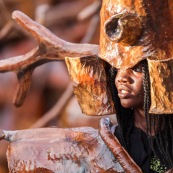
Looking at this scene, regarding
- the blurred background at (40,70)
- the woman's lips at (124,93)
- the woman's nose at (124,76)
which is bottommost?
the blurred background at (40,70)

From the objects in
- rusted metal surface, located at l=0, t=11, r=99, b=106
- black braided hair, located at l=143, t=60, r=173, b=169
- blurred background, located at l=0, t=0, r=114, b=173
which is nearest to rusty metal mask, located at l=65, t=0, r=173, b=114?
black braided hair, located at l=143, t=60, r=173, b=169

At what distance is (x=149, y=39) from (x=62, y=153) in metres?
0.41

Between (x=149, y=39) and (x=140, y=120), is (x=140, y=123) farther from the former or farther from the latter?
(x=149, y=39)

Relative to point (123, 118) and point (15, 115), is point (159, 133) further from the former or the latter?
point (15, 115)

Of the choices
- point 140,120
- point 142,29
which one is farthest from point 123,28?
point 140,120

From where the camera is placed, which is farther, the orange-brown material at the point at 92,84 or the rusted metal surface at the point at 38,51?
the rusted metal surface at the point at 38,51

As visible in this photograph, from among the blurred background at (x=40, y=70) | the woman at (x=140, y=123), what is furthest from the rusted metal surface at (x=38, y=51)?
the blurred background at (x=40, y=70)

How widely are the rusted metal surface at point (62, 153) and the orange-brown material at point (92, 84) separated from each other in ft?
0.29

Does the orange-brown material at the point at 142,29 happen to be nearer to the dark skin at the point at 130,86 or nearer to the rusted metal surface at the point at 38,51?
the dark skin at the point at 130,86

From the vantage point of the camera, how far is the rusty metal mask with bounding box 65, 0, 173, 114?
2430mm

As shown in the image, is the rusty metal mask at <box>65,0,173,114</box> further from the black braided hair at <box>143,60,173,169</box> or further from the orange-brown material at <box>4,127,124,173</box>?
the orange-brown material at <box>4,127,124,173</box>

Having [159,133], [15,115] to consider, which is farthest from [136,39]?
[15,115]

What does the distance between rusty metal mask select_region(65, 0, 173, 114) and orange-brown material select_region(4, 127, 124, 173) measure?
250 millimetres

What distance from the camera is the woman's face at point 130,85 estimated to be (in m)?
2.50
